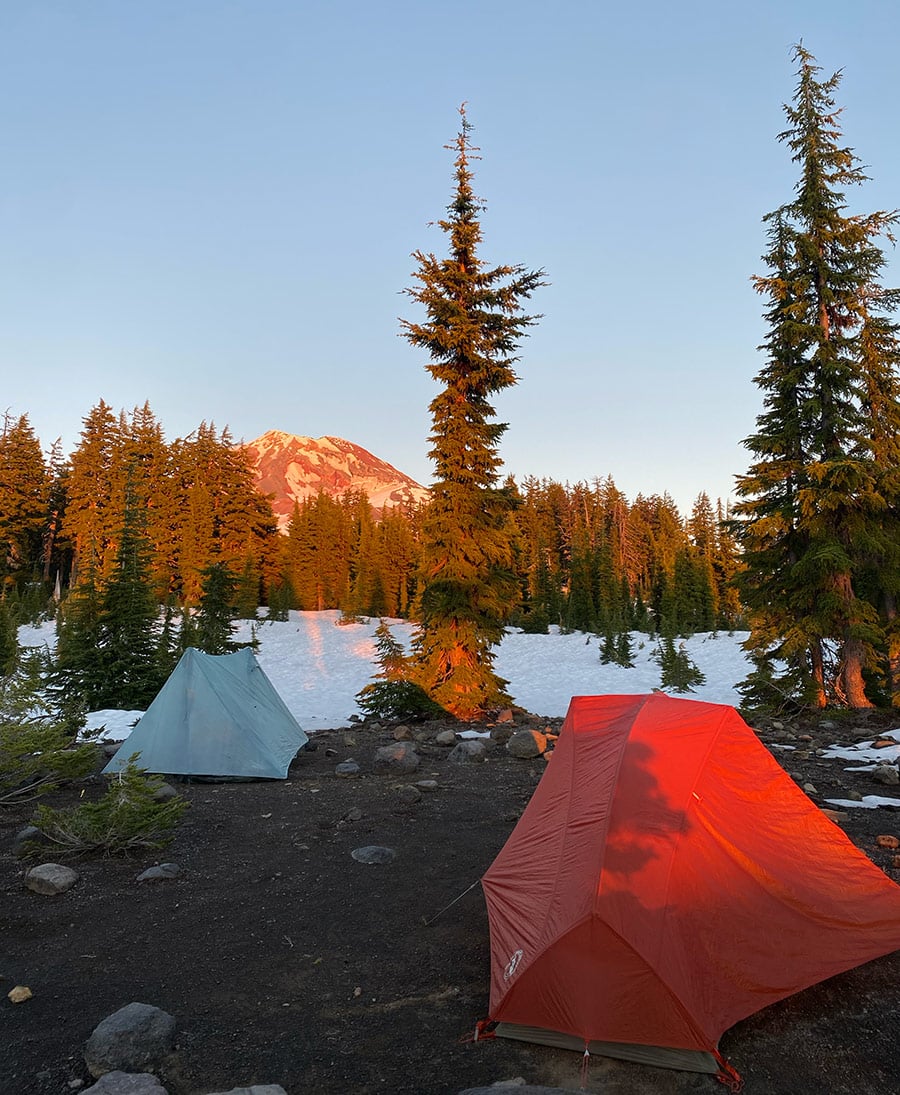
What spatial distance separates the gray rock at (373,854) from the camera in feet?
25.5

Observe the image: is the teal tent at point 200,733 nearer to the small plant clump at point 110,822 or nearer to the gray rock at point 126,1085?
the small plant clump at point 110,822

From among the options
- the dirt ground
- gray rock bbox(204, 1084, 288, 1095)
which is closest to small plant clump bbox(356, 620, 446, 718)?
the dirt ground

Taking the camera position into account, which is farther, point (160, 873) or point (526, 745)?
point (526, 745)

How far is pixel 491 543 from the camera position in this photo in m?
18.0

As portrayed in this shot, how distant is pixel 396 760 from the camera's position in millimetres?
12352

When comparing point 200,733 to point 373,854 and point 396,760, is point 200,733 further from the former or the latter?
point 373,854

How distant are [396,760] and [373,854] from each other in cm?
450

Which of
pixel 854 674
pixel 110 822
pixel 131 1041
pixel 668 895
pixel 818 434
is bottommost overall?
pixel 131 1041

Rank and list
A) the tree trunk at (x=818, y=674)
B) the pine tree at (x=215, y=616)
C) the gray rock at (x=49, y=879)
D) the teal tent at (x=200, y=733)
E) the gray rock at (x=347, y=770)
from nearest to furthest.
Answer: the gray rock at (x=49, y=879) → the teal tent at (x=200, y=733) → the gray rock at (x=347, y=770) → the tree trunk at (x=818, y=674) → the pine tree at (x=215, y=616)

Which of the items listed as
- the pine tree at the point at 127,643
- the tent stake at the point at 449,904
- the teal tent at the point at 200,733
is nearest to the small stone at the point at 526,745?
the teal tent at the point at 200,733

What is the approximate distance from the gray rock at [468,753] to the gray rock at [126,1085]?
9.19m

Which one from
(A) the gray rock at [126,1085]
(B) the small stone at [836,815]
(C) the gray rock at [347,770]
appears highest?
(A) the gray rock at [126,1085]

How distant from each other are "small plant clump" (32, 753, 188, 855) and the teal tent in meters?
3.25

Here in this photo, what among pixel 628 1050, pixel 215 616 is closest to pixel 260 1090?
pixel 628 1050
